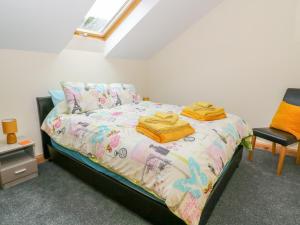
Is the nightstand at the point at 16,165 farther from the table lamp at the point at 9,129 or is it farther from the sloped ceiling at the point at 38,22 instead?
the sloped ceiling at the point at 38,22

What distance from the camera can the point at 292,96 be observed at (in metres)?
2.58

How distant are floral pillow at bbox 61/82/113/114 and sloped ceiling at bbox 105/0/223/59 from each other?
91 cm

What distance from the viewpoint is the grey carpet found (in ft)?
5.26

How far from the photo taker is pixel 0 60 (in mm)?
2125

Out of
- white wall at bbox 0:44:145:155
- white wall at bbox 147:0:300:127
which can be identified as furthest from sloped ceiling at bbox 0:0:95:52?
white wall at bbox 147:0:300:127

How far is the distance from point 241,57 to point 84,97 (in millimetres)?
2340

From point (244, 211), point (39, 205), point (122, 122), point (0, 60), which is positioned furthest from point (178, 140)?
point (0, 60)

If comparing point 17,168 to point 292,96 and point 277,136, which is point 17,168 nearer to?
point 277,136

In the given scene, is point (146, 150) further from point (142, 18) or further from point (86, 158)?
point (142, 18)

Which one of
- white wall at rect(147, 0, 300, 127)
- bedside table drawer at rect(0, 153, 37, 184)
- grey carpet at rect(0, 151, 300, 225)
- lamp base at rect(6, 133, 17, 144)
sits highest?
white wall at rect(147, 0, 300, 127)

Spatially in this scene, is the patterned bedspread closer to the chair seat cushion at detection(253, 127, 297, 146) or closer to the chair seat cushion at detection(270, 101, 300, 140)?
the chair seat cushion at detection(253, 127, 297, 146)

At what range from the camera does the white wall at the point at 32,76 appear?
7.23 feet

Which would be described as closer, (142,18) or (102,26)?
(142,18)

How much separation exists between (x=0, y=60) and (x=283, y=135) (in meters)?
3.22
